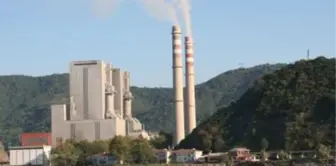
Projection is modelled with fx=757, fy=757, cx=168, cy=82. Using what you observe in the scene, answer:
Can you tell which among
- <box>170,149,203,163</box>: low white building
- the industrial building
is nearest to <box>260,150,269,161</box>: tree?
<box>170,149,203,163</box>: low white building

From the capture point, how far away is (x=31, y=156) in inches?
3447

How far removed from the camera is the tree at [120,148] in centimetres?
7594

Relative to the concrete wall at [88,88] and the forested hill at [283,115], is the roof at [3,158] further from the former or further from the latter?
the forested hill at [283,115]


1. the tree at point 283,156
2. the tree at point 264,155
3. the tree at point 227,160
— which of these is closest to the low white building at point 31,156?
the tree at point 227,160

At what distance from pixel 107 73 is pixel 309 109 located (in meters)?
31.3

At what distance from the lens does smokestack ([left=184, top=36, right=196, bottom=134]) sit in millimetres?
91938

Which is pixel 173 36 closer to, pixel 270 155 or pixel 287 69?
→ pixel 287 69

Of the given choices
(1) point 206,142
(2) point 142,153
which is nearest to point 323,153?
(1) point 206,142

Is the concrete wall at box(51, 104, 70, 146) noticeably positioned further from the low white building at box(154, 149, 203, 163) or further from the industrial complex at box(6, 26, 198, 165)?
the low white building at box(154, 149, 203, 163)

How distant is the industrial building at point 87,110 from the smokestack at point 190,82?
658cm

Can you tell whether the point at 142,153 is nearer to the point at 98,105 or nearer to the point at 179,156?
the point at 179,156

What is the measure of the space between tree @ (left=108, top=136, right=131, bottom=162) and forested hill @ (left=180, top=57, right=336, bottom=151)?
25.1 feet

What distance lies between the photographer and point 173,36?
91.2 m

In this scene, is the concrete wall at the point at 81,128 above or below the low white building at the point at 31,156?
above
